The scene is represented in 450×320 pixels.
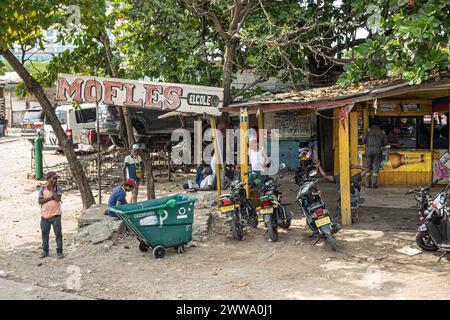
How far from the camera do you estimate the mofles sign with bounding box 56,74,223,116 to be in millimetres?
10500

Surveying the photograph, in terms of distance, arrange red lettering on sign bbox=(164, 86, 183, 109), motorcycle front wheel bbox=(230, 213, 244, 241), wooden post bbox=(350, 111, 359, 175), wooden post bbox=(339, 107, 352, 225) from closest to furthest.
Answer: motorcycle front wheel bbox=(230, 213, 244, 241) < wooden post bbox=(339, 107, 352, 225) < red lettering on sign bbox=(164, 86, 183, 109) < wooden post bbox=(350, 111, 359, 175)

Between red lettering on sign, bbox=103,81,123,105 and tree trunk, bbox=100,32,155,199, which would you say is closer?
red lettering on sign, bbox=103,81,123,105

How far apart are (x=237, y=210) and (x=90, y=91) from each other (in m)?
3.86

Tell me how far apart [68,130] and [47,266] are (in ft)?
46.2

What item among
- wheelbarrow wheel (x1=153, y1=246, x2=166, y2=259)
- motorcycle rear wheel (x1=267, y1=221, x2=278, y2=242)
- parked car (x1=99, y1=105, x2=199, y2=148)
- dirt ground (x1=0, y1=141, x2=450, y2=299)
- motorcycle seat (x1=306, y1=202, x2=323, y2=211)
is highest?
parked car (x1=99, y1=105, x2=199, y2=148)

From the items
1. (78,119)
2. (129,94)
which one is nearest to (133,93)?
(129,94)

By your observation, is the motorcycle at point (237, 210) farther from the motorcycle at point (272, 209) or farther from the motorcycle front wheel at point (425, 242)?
the motorcycle front wheel at point (425, 242)

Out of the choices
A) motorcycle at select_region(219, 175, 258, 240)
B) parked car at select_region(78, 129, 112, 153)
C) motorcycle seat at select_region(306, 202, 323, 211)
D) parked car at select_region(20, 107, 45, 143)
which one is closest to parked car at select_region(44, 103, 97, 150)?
parked car at select_region(78, 129, 112, 153)

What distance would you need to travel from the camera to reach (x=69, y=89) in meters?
10.5

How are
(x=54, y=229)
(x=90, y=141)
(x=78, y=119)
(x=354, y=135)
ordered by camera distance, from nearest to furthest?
(x=54, y=229), (x=354, y=135), (x=90, y=141), (x=78, y=119)

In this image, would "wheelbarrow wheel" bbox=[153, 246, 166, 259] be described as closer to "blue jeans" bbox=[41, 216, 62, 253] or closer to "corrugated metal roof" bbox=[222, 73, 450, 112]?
"blue jeans" bbox=[41, 216, 62, 253]

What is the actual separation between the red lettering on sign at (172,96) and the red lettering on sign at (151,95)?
148 mm

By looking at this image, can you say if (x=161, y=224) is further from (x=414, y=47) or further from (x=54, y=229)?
(x=414, y=47)

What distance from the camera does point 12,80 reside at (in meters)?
38.0
